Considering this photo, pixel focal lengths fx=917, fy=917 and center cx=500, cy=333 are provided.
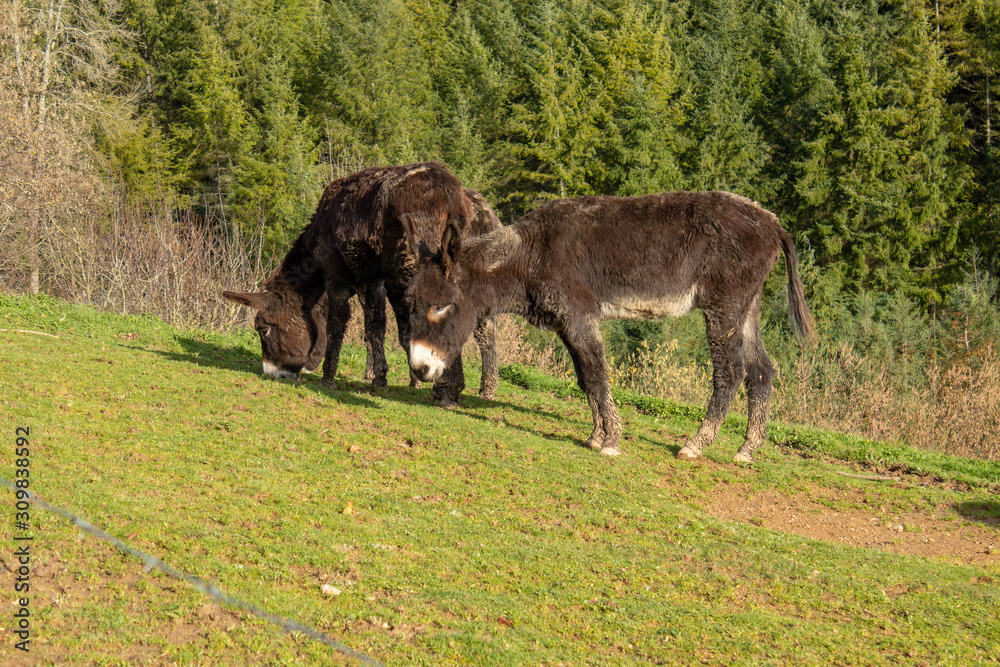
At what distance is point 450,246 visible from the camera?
9422mm

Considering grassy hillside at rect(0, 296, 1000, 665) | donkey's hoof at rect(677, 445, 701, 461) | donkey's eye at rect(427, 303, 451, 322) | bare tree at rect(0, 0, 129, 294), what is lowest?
grassy hillside at rect(0, 296, 1000, 665)

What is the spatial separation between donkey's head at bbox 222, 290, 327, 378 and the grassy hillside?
1.95 feet

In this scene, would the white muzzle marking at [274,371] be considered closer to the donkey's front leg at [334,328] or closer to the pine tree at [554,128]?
the donkey's front leg at [334,328]

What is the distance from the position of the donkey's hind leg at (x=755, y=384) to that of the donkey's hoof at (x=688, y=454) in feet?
1.59

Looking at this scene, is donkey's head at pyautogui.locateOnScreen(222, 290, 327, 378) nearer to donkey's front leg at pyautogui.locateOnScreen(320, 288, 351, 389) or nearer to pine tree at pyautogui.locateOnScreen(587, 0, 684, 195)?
donkey's front leg at pyautogui.locateOnScreen(320, 288, 351, 389)

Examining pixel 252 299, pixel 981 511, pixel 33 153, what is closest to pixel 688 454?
pixel 981 511

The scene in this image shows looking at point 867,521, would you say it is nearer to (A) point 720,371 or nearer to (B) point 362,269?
(A) point 720,371

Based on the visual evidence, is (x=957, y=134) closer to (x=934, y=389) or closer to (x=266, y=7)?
(x=934, y=389)

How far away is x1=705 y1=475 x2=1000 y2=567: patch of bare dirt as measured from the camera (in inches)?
313

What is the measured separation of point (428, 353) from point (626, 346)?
20357 mm

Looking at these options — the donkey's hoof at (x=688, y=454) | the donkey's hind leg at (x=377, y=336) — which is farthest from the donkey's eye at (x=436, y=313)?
the donkey's hoof at (x=688, y=454)

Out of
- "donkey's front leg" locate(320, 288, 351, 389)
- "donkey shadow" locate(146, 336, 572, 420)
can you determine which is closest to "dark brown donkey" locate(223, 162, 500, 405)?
"donkey's front leg" locate(320, 288, 351, 389)

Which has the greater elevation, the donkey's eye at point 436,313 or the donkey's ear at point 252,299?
the donkey's eye at point 436,313

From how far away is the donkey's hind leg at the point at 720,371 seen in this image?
9.48 metres
